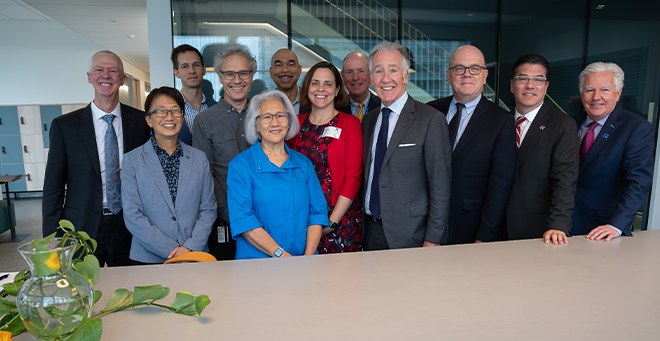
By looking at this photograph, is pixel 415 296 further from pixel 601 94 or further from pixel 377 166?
pixel 601 94

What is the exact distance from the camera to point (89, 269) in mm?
957

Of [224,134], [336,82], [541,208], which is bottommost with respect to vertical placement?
[541,208]

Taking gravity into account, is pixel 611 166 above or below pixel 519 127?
below

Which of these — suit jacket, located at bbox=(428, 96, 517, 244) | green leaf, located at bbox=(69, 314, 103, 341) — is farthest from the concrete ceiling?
green leaf, located at bbox=(69, 314, 103, 341)

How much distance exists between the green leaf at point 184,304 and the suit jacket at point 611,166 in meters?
2.55

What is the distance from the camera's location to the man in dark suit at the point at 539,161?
89.9 inches

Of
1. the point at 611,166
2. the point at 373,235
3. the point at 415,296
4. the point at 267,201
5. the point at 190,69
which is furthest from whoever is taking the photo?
the point at 190,69

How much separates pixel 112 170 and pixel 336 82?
1.59 meters

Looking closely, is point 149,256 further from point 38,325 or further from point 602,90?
point 602,90

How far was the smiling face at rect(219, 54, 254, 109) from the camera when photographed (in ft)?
8.94

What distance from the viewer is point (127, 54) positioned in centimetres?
1078

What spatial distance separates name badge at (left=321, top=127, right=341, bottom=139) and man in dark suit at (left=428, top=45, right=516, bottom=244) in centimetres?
74

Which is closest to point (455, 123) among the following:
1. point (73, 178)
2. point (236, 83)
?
point (236, 83)

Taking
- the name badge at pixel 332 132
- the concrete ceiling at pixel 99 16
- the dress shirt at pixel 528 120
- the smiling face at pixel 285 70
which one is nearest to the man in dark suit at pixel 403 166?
the name badge at pixel 332 132
